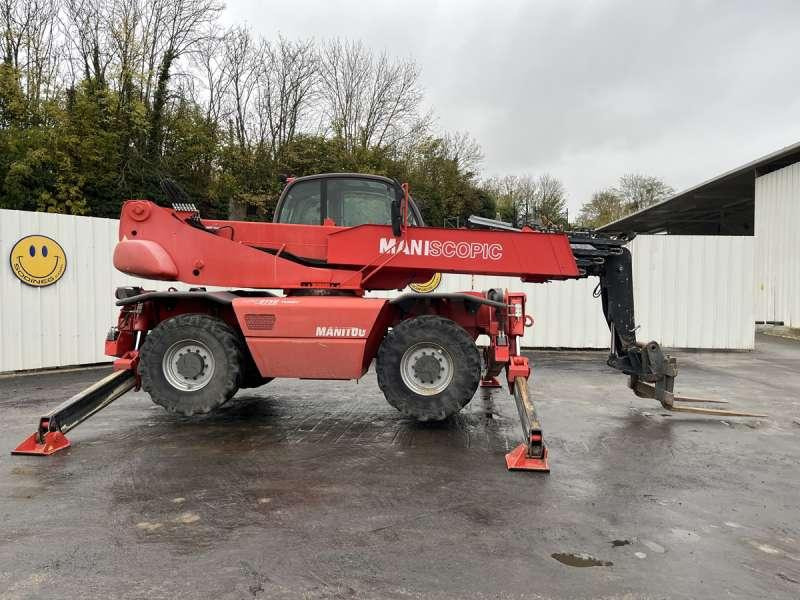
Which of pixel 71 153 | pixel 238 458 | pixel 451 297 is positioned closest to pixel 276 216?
pixel 451 297

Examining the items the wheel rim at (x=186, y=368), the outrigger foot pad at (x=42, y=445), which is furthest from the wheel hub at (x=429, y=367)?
the outrigger foot pad at (x=42, y=445)

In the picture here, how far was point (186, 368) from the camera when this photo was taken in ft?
18.1

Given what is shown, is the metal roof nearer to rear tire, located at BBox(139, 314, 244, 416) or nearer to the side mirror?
the side mirror

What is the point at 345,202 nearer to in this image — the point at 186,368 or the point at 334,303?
the point at 334,303

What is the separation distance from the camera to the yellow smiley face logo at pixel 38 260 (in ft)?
29.1

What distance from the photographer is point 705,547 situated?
318cm

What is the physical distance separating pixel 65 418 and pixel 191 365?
114cm

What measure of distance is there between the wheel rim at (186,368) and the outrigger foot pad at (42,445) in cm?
104

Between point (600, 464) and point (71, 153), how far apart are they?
20.7 m

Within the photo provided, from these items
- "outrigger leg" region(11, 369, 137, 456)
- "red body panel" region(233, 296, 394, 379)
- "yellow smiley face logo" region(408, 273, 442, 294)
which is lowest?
"outrigger leg" region(11, 369, 137, 456)

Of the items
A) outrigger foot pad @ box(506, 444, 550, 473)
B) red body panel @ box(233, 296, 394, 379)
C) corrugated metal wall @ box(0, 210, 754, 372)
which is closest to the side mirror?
red body panel @ box(233, 296, 394, 379)

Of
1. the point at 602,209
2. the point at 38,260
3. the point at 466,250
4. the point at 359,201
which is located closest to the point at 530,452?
the point at 466,250

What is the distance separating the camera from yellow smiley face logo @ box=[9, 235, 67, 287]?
8.87 m

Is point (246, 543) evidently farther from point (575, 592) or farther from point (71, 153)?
point (71, 153)
